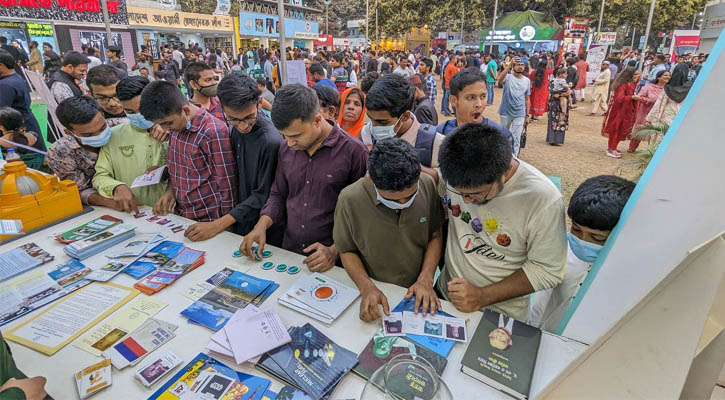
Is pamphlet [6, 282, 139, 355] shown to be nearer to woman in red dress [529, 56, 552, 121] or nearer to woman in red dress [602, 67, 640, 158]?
woman in red dress [602, 67, 640, 158]

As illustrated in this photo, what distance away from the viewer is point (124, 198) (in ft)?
8.13

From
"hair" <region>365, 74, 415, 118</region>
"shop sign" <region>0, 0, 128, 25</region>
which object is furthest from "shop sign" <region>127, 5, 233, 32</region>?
"hair" <region>365, 74, 415, 118</region>

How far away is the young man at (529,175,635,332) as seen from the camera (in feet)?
5.12

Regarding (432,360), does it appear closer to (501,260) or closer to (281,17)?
(501,260)

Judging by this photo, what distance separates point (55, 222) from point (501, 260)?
266 centimetres

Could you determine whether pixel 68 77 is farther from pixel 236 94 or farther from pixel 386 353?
pixel 386 353

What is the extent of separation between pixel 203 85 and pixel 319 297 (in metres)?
3.24

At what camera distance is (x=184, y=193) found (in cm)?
244

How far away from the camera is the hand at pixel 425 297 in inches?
61.9

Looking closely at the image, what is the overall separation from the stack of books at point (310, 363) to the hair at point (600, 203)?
3.65 feet

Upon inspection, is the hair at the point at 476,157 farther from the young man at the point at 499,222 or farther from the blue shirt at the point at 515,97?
the blue shirt at the point at 515,97

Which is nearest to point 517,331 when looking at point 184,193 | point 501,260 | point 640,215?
point 501,260

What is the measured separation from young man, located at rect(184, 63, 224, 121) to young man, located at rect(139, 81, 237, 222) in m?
1.70

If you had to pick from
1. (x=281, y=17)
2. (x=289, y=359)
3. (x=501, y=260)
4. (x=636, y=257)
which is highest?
(x=281, y=17)
